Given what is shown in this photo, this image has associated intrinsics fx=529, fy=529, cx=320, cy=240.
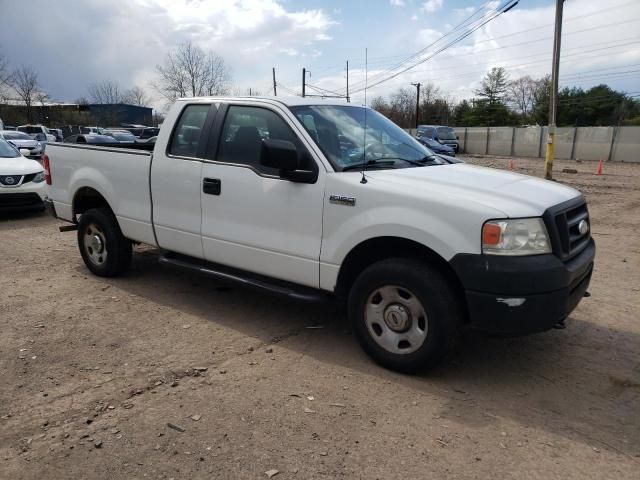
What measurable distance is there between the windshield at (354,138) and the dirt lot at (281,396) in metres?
1.53

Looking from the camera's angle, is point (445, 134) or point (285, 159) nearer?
point (285, 159)

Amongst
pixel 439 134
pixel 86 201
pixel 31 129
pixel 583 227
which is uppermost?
pixel 31 129

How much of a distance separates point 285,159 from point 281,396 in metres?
1.67

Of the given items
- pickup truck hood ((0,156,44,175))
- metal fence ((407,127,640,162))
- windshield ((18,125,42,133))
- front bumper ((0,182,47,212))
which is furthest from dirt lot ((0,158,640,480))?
windshield ((18,125,42,133))

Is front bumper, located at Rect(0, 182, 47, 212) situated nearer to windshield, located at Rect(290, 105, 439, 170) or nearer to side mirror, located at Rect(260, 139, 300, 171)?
windshield, located at Rect(290, 105, 439, 170)

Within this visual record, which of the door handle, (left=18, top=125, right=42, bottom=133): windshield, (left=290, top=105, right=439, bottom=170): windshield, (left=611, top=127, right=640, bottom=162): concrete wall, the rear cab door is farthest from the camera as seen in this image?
(left=18, top=125, right=42, bottom=133): windshield

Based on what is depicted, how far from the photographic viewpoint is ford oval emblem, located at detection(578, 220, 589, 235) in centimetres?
386

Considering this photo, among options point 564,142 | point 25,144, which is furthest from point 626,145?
point 25,144

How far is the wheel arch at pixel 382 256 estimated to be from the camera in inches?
141

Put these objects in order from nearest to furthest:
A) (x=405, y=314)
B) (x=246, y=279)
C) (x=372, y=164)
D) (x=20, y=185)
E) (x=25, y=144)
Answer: (x=405, y=314)
(x=372, y=164)
(x=246, y=279)
(x=20, y=185)
(x=25, y=144)

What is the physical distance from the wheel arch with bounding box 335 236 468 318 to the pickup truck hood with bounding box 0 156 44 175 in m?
8.23

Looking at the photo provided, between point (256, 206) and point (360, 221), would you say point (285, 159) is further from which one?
point (360, 221)

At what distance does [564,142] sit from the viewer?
33156 mm

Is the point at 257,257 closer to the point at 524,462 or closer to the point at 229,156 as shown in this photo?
the point at 229,156
